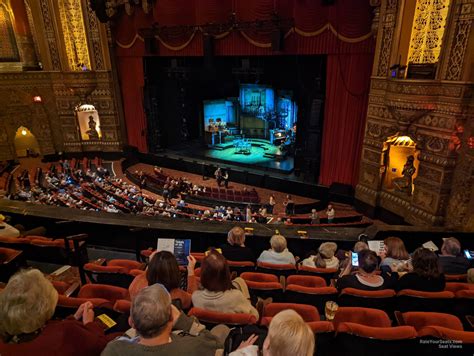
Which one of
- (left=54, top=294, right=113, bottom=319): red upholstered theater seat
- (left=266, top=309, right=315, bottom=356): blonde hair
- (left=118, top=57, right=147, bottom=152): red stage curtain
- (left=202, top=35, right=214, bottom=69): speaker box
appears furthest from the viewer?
(left=118, top=57, right=147, bottom=152): red stage curtain

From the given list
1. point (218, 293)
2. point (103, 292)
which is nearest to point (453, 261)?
point (218, 293)

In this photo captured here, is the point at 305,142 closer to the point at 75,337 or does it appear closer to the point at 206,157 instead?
the point at 206,157

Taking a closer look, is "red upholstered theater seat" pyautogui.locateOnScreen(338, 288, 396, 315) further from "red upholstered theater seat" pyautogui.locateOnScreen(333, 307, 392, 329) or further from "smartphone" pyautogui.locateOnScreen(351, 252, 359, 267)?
"smartphone" pyautogui.locateOnScreen(351, 252, 359, 267)

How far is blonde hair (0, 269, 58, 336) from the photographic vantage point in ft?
5.34

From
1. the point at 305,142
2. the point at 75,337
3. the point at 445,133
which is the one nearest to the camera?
the point at 75,337

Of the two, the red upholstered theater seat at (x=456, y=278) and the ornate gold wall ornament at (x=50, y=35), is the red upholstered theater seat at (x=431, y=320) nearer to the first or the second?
the red upholstered theater seat at (x=456, y=278)

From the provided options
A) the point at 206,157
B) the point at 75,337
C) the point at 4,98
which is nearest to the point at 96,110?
the point at 4,98

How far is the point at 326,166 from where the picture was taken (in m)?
11.9

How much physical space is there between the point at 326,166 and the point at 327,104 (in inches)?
90.0

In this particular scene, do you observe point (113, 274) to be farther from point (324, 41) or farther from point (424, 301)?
point (324, 41)

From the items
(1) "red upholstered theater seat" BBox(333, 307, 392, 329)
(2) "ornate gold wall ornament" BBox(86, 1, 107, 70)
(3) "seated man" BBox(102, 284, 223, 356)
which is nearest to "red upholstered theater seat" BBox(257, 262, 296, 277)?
(1) "red upholstered theater seat" BBox(333, 307, 392, 329)

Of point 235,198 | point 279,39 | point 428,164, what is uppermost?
point 279,39

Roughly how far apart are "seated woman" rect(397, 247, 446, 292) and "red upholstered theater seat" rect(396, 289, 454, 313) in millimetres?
110

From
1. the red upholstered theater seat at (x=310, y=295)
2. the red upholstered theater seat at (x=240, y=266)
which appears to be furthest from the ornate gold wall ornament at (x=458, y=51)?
the red upholstered theater seat at (x=240, y=266)
